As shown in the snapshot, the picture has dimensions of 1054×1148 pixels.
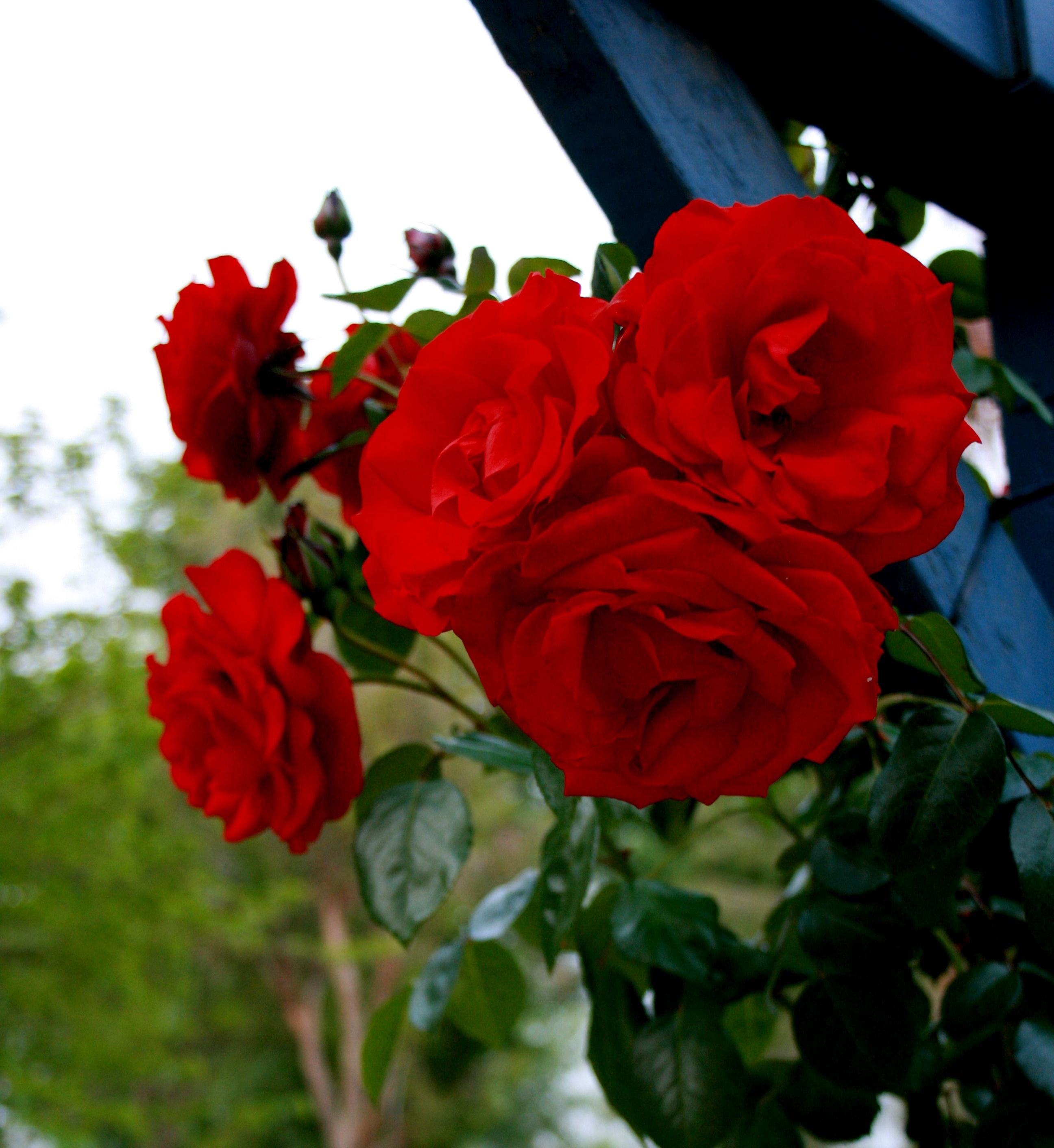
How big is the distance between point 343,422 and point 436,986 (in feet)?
0.97

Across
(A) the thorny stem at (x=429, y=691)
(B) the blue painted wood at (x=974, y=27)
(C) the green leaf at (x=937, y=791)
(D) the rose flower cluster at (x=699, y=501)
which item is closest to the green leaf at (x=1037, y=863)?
(C) the green leaf at (x=937, y=791)

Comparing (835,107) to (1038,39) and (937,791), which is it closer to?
(1038,39)

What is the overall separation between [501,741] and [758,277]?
0.24 metres

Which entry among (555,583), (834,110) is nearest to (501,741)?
(555,583)

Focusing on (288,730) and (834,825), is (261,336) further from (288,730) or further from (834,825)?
(834,825)

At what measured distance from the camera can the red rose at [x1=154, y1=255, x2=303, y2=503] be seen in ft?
1.29

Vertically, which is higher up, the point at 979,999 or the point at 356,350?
the point at 356,350

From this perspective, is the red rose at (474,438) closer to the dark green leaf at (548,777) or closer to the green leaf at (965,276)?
the dark green leaf at (548,777)

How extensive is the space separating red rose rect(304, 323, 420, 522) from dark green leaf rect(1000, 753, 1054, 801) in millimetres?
292

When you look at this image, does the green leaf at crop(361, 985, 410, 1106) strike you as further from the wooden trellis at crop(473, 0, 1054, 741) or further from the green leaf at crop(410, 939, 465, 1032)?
the wooden trellis at crop(473, 0, 1054, 741)

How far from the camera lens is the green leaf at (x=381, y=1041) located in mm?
526

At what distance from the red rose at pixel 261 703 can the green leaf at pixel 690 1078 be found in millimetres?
167

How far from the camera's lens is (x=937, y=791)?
1.00 feet

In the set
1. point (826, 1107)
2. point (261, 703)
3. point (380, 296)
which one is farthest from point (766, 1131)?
point (380, 296)
